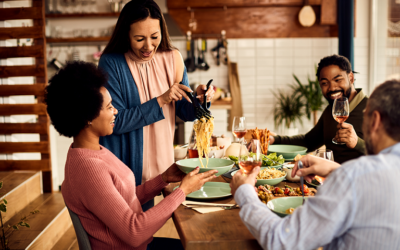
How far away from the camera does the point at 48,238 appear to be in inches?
112

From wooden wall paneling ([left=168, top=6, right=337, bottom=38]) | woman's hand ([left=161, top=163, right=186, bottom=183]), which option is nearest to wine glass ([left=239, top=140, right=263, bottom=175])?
woman's hand ([left=161, top=163, right=186, bottom=183])

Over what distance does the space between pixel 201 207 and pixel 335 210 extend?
0.61m

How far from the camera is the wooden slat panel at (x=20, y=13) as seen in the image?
3.72 m

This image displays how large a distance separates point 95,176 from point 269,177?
75cm

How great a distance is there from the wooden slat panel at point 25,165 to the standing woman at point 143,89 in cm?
234

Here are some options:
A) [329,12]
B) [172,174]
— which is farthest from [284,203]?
→ [329,12]

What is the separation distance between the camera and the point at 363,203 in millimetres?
756

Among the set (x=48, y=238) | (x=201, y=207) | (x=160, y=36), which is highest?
(x=160, y=36)

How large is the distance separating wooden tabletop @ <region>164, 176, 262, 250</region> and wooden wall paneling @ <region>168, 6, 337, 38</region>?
14.5ft

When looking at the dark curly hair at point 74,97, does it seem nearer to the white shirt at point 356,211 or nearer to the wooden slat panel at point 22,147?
the white shirt at point 356,211

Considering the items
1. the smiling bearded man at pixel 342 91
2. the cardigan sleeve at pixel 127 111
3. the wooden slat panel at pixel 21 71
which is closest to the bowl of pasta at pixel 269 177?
the cardigan sleeve at pixel 127 111

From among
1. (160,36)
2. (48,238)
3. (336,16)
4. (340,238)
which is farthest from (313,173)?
(336,16)

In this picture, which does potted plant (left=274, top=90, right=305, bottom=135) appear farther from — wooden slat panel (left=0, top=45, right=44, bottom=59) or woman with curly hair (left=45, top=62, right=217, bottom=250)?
woman with curly hair (left=45, top=62, right=217, bottom=250)

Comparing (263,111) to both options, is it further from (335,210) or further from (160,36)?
(335,210)
